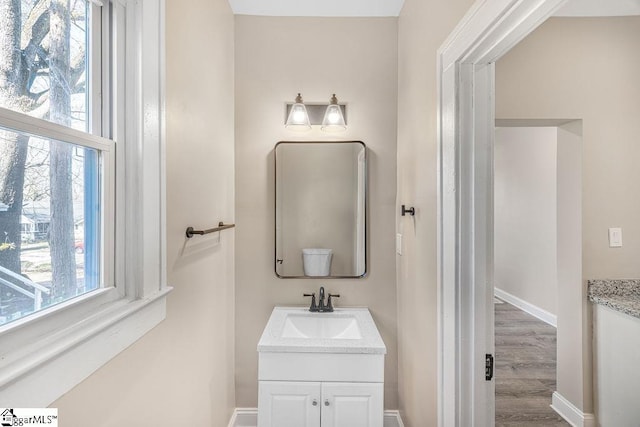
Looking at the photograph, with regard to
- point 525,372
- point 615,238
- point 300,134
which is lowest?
point 525,372

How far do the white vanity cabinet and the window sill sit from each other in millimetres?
852

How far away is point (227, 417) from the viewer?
1.86 m

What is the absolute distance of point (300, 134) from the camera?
2.05m

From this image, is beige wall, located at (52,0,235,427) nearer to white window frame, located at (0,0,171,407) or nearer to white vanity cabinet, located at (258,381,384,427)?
white window frame, located at (0,0,171,407)

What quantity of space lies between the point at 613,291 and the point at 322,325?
1834 mm

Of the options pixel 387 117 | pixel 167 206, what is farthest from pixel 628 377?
pixel 167 206

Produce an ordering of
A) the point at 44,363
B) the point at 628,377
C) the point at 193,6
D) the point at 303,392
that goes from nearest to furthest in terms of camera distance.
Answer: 1. the point at 44,363
2. the point at 193,6
3. the point at 303,392
4. the point at 628,377

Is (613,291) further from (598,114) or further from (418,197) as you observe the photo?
(418,197)

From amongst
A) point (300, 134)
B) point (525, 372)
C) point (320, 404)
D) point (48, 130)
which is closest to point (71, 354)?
point (48, 130)

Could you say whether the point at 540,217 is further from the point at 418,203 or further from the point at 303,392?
the point at 303,392

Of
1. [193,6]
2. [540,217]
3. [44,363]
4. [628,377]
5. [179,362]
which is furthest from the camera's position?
[540,217]

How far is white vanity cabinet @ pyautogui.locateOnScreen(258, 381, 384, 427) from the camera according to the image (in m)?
1.52

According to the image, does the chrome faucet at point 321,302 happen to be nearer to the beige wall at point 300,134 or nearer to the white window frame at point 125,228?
the beige wall at point 300,134

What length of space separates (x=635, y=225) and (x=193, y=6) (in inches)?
109
